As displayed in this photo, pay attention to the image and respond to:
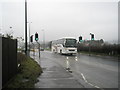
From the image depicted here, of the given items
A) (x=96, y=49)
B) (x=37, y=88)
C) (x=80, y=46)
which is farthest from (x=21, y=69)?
(x=80, y=46)

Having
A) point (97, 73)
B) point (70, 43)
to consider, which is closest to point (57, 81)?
point (97, 73)

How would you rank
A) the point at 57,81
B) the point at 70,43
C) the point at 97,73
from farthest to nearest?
the point at 70,43 < the point at 97,73 < the point at 57,81

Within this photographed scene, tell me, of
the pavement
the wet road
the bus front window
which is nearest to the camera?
the pavement

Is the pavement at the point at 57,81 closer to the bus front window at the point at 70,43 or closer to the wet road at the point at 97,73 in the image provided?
the wet road at the point at 97,73

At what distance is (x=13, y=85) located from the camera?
698cm

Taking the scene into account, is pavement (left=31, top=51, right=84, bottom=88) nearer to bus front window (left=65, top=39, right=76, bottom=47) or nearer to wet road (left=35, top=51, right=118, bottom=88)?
wet road (left=35, top=51, right=118, bottom=88)

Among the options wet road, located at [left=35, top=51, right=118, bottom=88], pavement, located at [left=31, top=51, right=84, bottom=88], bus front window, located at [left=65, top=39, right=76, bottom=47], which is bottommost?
wet road, located at [left=35, top=51, right=118, bottom=88]

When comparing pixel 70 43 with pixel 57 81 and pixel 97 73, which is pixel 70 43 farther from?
pixel 57 81

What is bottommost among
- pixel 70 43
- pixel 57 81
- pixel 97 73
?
pixel 97 73

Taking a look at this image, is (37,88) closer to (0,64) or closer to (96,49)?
(0,64)

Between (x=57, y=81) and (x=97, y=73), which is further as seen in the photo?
(x=97, y=73)

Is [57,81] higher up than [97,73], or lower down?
higher up

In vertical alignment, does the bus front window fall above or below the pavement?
above

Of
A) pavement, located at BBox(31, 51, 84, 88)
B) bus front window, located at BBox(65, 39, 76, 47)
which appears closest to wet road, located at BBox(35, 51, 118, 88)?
pavement, located at BBox(31, 51, 84, 88)
